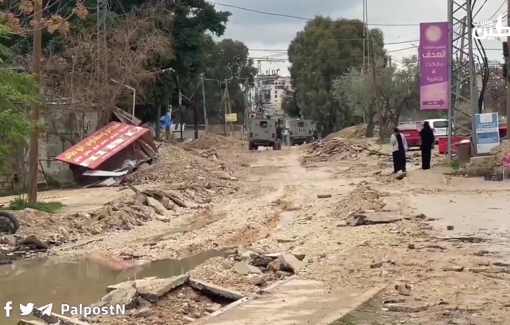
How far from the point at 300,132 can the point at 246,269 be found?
61940mm

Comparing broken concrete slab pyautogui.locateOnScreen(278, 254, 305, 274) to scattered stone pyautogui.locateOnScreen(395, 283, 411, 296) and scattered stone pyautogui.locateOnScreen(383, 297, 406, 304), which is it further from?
scattered stone pyautogui.locateOnScreen(383, 297, 406, 304)

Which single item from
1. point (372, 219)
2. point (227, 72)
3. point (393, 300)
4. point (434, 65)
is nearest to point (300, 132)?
point (227, 72)

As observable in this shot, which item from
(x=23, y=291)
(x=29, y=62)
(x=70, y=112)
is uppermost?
(x=29, y=62)

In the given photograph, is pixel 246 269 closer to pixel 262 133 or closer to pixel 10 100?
pixel 10 100

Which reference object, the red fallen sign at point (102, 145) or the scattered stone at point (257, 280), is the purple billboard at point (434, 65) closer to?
the red fallen sign at point (102, 145)

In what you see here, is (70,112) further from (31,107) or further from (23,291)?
(23,291)

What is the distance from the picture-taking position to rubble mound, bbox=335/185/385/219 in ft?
55.7

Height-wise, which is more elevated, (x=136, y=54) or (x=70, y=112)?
(x=136, y=54)

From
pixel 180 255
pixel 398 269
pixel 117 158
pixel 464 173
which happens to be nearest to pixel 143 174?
pixel 117 158

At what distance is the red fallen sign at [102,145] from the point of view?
2833 centimetres

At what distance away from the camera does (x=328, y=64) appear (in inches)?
3194

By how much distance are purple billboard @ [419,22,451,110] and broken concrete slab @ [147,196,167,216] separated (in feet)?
40.3

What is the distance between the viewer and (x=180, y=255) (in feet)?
44.9

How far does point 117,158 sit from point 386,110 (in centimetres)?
3841
